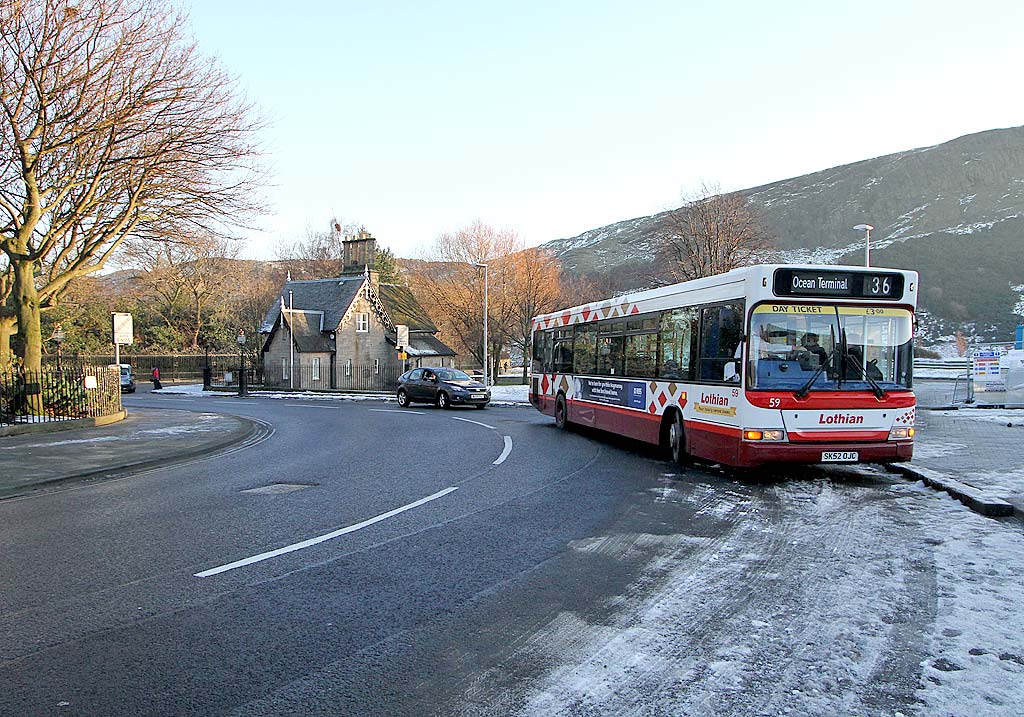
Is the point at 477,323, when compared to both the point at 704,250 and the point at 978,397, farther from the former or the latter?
the point at 978,397

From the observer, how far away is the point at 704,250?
145 feet

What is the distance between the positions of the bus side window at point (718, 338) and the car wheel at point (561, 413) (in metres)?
7.82

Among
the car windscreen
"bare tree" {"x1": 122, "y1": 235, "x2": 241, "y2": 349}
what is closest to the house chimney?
"bare tree" {"x1": 122, "y1": 235, "x2": 241, "y2": 349}

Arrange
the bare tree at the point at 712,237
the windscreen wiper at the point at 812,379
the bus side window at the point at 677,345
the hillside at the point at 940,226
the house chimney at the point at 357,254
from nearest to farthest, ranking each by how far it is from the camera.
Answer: the windscreen wiper at the point at 812,379
the bus side window at the point at 677,345
the bare tree at the point at 712,237
the house chimney at the point at 357,254
the hillside at the point at 940,226

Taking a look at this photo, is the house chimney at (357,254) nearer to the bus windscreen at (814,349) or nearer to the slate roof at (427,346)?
the slate roof at (427,346)

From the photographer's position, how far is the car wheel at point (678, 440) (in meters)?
13.4

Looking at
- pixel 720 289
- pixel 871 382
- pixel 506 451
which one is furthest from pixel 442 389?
pixel 871 382

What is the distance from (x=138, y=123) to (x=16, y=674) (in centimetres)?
2096

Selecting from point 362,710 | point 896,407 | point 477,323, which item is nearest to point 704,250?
point 477,323

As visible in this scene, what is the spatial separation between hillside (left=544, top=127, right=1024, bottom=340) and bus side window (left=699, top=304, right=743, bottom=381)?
67742 mm

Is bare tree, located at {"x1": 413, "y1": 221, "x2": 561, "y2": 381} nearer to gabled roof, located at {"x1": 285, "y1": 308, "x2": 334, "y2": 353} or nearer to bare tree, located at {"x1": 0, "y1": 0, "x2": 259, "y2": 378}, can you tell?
gabled roof, located at {"x1": 285, "y1": 308, "x2": 334, "y2": 353}

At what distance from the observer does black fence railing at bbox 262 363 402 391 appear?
57969 millimetres

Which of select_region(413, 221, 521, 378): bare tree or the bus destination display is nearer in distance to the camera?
the bus destination display

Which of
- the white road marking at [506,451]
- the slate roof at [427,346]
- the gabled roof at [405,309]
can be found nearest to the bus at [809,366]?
the white road marking at [506,451]
